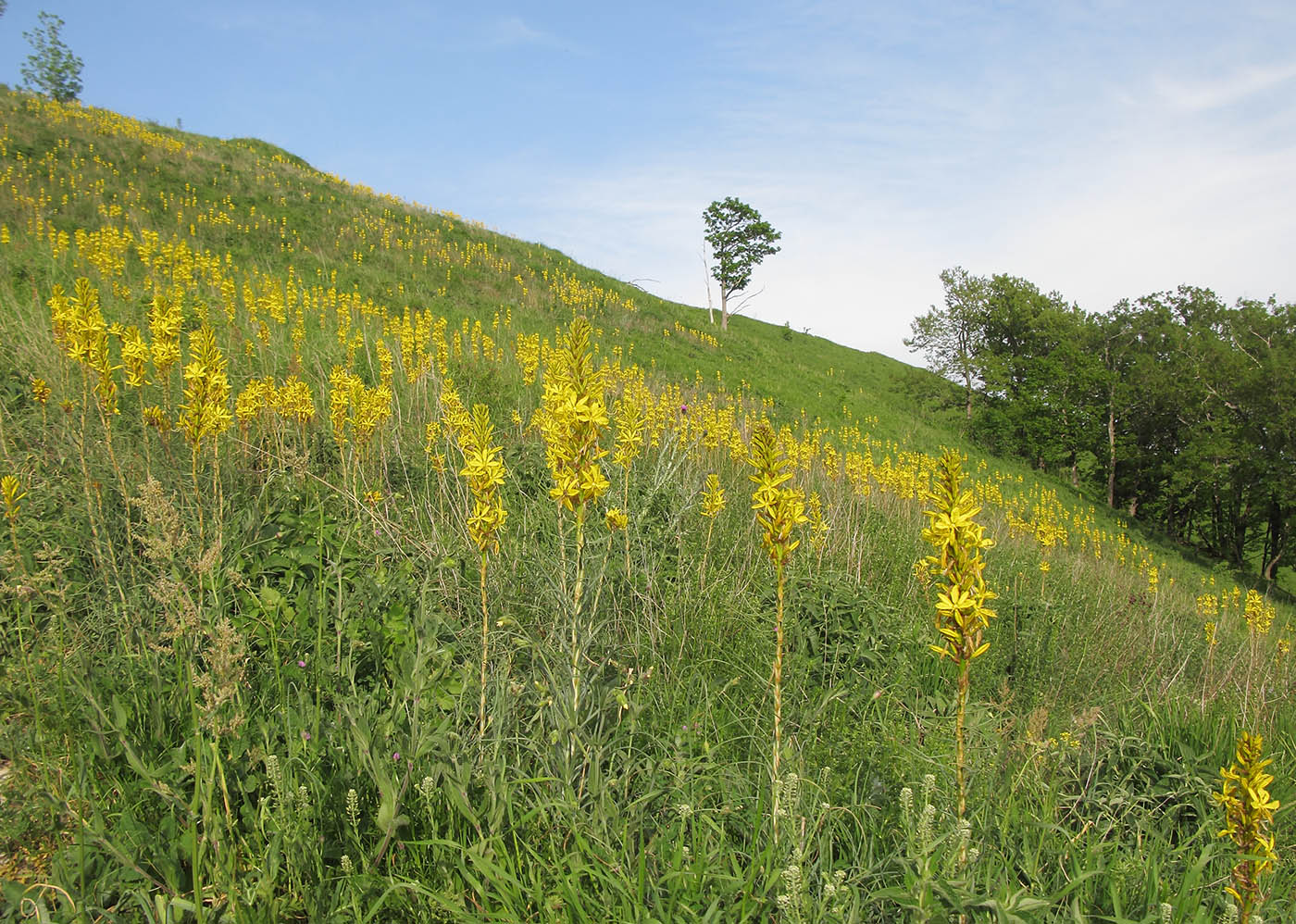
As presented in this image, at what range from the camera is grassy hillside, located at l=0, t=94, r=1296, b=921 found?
5.25 ft

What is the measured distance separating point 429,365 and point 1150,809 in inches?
250

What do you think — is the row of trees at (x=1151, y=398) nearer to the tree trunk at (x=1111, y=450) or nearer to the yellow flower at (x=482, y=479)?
the tree trunk at (x=1111, y=450)

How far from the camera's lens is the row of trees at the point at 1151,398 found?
24.8 meters

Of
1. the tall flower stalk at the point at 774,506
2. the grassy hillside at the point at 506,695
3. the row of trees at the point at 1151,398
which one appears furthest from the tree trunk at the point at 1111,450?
the tall flower stalk at the point at 774,506

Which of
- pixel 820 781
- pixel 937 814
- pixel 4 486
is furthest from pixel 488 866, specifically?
pixel 4 486

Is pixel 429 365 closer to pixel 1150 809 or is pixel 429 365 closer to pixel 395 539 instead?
pixel 395 539

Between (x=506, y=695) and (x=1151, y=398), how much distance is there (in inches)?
1454

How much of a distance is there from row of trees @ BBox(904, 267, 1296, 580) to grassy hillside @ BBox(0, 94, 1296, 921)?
1046 inches

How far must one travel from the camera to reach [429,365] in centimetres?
630

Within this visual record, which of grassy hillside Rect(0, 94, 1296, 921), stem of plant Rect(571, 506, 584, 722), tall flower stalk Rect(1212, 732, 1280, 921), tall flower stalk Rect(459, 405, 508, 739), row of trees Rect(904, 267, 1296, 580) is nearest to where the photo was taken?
tall flower stalk Rect(1212, 732, 1280, 921)

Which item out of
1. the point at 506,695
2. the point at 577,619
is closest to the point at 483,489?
the point at 577,619

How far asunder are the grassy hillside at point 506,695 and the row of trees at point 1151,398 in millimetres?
26565

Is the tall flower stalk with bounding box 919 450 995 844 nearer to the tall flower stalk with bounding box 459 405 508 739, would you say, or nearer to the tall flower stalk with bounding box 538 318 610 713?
the tall flower stalk with bounding box 538 318 610 713

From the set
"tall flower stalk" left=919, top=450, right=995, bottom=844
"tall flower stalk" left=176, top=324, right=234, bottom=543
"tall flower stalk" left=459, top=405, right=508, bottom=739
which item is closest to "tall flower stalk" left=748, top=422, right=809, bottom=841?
"tall flower stalk" left=919, top=450, right=995, bottom=844
